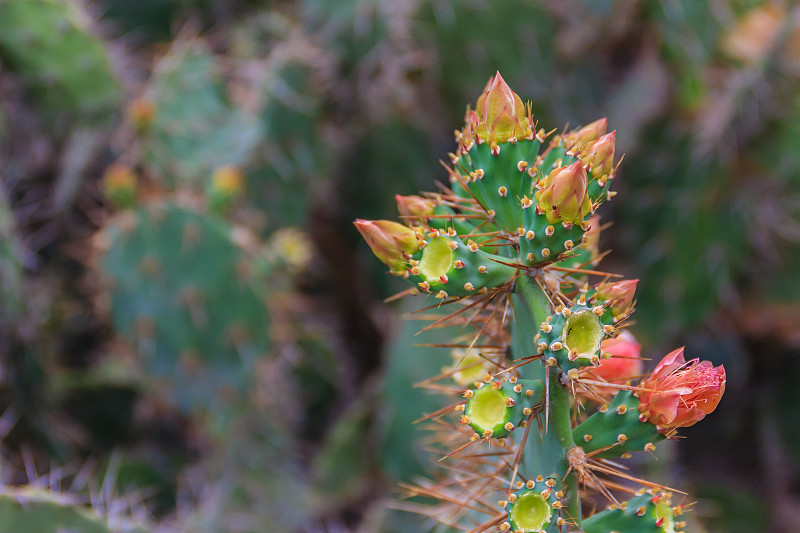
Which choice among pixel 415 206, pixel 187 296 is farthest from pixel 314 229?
pixel 415 206

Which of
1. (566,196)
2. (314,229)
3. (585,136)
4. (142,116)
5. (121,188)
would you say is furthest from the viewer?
(314,229)

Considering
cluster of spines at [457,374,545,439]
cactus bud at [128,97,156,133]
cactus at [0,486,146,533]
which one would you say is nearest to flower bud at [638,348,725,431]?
cluster of spines at [457,374,545,439]

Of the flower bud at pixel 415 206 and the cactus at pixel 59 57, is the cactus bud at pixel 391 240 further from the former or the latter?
the cactus at pixel 59 57

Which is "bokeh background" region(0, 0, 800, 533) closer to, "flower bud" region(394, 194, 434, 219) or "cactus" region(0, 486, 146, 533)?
"cactus" region(0, 486, 146, 533)

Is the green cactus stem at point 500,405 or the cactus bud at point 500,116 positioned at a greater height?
the cactus bud at point 500,116

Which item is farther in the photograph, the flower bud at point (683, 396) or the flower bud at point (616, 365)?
the flower bud at point (616, 365)

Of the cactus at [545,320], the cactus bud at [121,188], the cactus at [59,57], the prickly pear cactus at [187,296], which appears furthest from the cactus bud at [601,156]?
the cactus at [59,57]

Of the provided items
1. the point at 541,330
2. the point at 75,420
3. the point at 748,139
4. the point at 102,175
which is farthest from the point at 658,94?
the point at 75,420

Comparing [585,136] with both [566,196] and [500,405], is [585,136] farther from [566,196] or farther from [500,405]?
[500,405]
